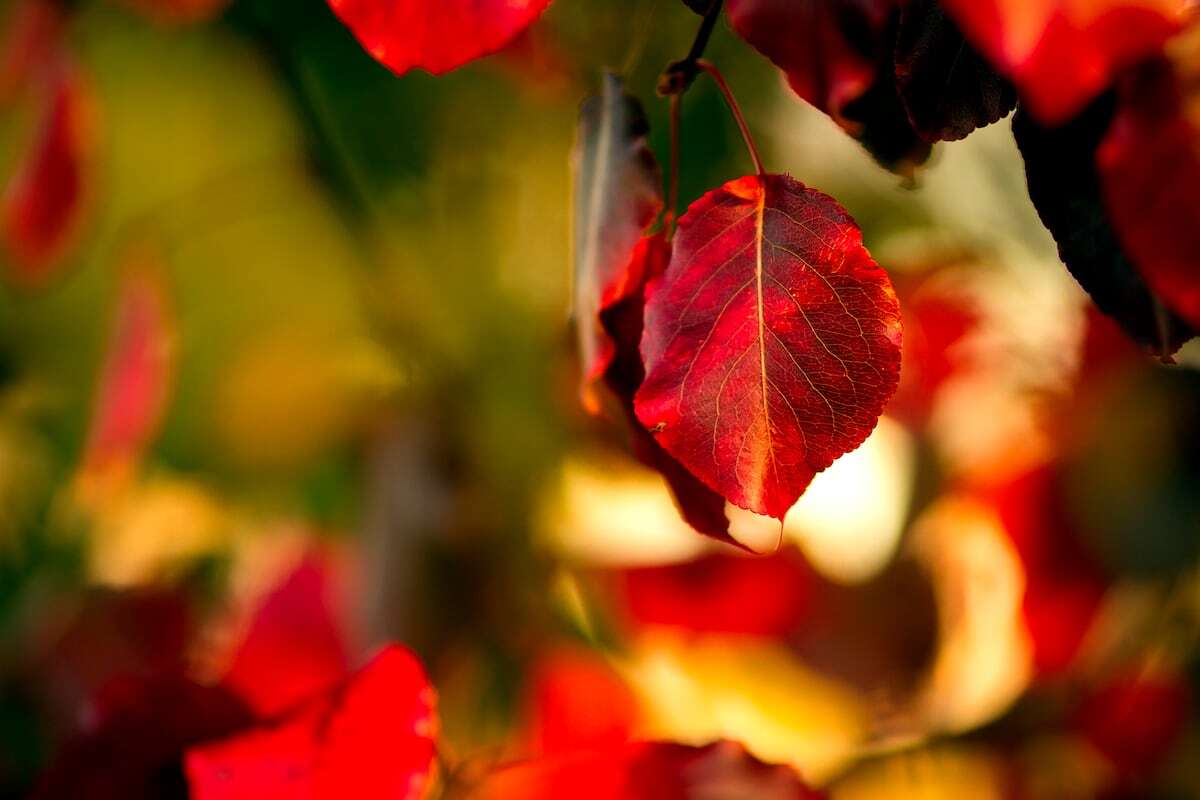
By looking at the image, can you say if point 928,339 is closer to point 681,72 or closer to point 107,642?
point 681,72

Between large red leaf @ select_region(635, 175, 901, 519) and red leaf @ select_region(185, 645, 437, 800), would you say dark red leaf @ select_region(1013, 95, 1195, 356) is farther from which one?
red leaf @ select_region(185, 645, 437, 800)

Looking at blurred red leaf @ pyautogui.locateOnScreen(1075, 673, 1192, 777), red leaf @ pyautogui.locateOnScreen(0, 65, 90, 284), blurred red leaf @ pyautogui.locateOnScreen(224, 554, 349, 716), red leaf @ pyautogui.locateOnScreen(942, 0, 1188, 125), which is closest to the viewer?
red leaf @ pyautogui.locateOnScreen(942, 0, 1188, 125)

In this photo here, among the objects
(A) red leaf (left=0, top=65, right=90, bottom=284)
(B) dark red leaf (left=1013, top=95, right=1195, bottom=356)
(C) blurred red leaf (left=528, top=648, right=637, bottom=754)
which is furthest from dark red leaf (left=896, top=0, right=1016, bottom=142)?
(C) blurred red leaf (left=528, top=648, right=637, bottom=754)

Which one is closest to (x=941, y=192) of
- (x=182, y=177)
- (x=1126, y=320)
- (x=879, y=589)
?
(x=879, y=589)

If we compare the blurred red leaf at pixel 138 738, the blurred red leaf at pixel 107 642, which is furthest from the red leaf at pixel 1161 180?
the blurred red leaf at pixel 107 642

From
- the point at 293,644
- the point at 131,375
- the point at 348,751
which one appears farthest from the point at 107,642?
the point at 348,751

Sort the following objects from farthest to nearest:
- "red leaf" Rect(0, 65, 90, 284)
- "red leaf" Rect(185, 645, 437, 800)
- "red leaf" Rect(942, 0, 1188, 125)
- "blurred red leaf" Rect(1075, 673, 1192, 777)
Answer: "blurred red leaf" Rect(1075, 673, 1192, 777), "red leaf" Rect(0, 65, 90, 284), "red leaf" Rect(185, 645, 437, 800), "red leaf" Rect(942, 0, 1188, 125)

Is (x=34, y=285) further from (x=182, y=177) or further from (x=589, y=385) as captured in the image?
(x=589, y=385)
